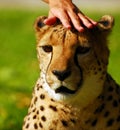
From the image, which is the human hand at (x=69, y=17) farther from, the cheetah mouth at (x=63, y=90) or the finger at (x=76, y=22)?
the cheetah mouth at (x=63, y=90)

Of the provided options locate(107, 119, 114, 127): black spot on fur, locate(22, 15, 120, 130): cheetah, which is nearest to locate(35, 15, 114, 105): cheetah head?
locate(22, 15, 120, 130): cheetah

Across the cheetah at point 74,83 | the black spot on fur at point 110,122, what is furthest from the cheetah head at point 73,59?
the black spot on fur at point 110,122

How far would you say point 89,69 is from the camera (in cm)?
480

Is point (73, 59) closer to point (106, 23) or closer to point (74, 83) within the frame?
point (74, 83)

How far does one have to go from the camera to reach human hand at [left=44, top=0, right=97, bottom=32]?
471cm

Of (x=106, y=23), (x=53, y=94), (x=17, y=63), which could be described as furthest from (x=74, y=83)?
(x=17, y=63)

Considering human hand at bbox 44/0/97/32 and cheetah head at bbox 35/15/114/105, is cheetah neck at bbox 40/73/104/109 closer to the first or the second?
cheetah head at bbox 35/15/114/105

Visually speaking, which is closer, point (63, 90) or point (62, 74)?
point (62, 74)

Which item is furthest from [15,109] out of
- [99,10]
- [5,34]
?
[99,10]

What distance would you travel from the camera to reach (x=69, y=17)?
4.78 m

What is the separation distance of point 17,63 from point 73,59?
5882mm

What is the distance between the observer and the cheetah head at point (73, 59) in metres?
4.62

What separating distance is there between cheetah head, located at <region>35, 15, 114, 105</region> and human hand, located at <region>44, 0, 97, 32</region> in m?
0.05

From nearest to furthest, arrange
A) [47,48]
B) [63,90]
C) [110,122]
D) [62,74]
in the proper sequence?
[62,74] < [63,90] < [47,48] < [110,122]
